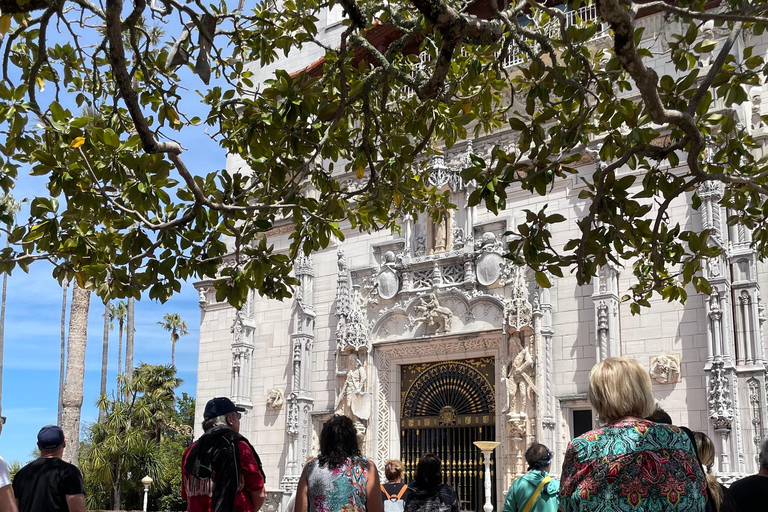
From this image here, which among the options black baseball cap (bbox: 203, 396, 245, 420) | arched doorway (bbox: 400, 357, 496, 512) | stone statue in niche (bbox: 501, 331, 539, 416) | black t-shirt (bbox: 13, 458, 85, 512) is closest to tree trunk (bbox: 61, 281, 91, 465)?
arched doorway (bbox: 400, 357, 496, 512)

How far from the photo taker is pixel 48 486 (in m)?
5.95

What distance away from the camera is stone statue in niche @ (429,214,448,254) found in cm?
1709

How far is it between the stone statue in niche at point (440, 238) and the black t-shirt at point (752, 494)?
39.8ft

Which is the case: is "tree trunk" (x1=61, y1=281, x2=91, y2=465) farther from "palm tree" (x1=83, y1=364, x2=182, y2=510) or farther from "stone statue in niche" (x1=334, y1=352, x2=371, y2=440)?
"stone statue in niche" (x1=334, y1=352, x2=371, y2=440)

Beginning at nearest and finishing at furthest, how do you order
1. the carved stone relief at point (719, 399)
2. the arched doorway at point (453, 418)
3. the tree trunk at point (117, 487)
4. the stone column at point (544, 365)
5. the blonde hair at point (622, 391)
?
the blonde hair at point (622, 391), the carved stone relief at point (719, 399), the stone column at point (544, 365), the arched doorway at point (453, 418), the tree trunk at point (117, 487)

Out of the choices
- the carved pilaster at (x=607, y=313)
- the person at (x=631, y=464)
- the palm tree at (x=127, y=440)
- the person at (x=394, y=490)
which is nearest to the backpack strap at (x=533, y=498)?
the person at (x=394, y=490)

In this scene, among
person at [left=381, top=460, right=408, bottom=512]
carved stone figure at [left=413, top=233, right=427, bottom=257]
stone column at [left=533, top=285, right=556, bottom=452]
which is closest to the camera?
person at [left=381, top=460, right=408, bottom=512]

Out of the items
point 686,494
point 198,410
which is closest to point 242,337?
point 198,410

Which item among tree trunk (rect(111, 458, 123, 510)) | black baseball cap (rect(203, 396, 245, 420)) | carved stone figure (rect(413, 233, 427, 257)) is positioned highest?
carved stone figure (rect(413, 233, 427, 257))

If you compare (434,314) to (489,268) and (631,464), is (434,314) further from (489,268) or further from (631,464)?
(631,464)

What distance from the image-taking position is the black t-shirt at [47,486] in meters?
5.95

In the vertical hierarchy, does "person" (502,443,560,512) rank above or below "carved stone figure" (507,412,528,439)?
below

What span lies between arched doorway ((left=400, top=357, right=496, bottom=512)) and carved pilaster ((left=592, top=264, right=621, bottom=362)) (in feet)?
9.07

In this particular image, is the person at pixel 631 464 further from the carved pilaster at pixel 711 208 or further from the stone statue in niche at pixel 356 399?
the stone statue in niche at pixel 356 399
